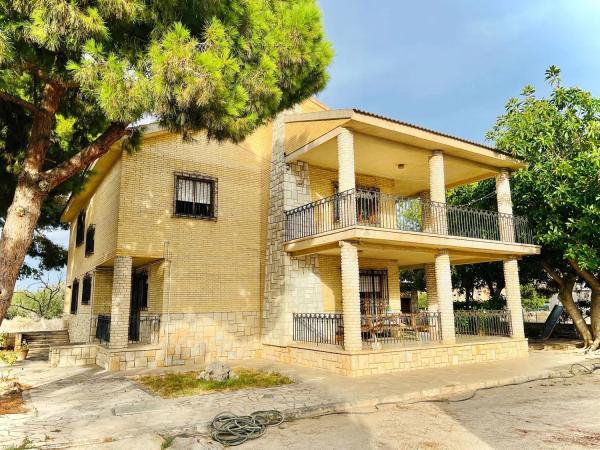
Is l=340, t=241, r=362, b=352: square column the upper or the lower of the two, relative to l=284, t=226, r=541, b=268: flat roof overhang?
lower

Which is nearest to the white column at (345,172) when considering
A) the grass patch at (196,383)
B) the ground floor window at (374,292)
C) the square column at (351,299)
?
the square column at (351,299)

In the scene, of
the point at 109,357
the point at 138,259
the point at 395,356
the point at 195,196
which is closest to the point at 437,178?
the point at 395,356

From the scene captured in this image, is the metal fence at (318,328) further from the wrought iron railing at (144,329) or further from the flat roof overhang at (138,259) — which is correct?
the flat roof overhang at (138,259)

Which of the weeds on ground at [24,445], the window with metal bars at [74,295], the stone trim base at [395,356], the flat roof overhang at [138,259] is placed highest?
the flat roof overhang at [138,259]

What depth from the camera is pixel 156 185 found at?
516 inches

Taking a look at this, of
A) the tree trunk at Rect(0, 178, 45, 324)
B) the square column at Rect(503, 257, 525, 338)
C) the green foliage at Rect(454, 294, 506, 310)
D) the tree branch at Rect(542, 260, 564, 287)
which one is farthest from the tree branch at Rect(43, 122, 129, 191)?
the green foliage at Rect(454, 294, 506, 310)

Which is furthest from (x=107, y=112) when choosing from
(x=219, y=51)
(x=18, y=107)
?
(x=18, y=107)

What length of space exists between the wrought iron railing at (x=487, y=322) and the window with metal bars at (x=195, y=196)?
9142 millimetres

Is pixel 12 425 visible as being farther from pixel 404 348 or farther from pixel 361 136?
pixel 361 136

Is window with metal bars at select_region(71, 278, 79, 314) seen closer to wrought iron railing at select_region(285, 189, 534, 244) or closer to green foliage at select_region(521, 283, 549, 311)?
wrought iron railing at select_region(285, 189, 534, 244)

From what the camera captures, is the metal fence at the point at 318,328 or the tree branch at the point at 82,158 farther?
the metal fence at the point at 318,328

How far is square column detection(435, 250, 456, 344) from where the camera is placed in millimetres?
12419

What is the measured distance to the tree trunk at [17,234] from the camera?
700 cm

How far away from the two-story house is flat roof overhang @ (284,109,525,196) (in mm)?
57
